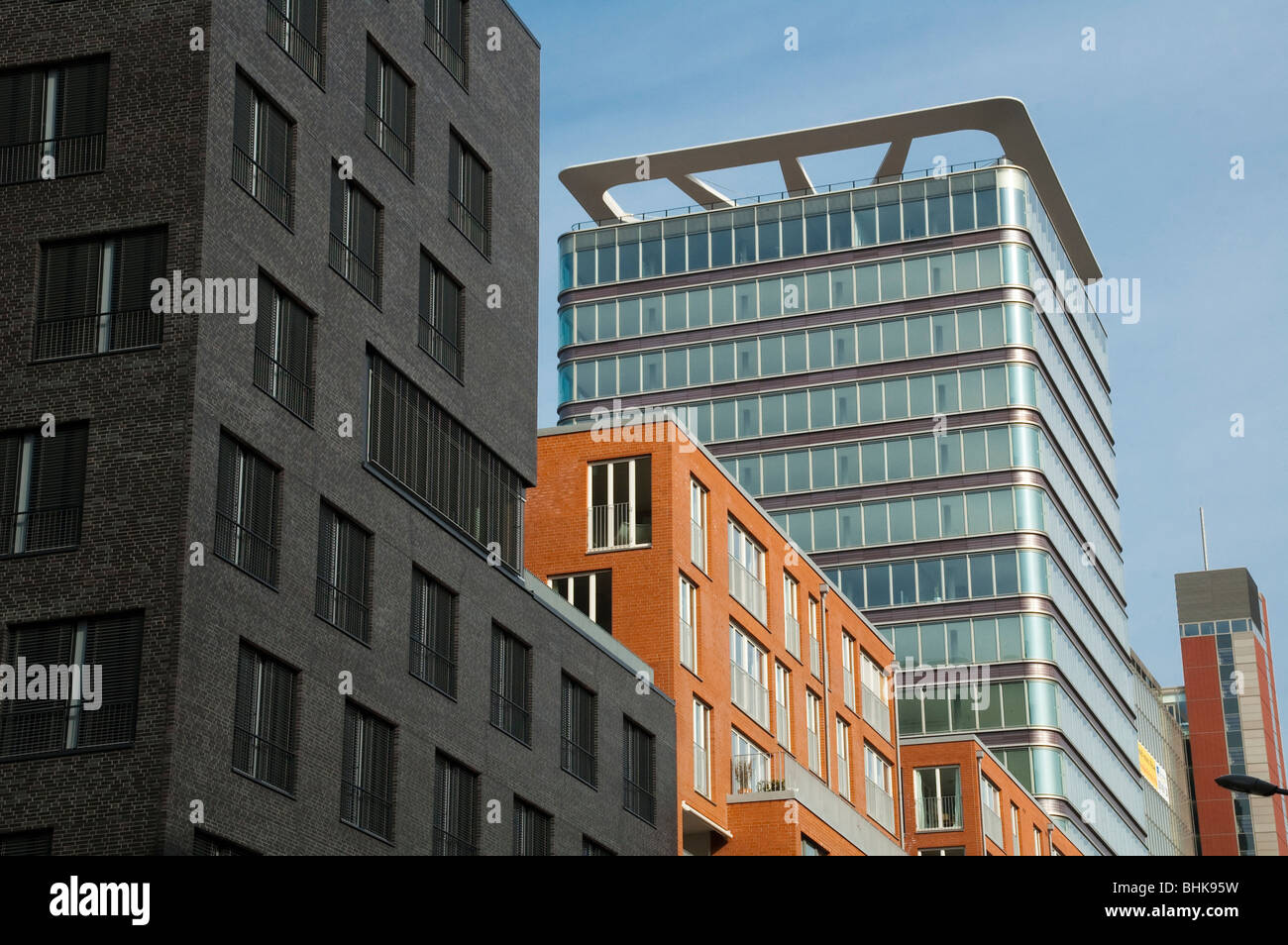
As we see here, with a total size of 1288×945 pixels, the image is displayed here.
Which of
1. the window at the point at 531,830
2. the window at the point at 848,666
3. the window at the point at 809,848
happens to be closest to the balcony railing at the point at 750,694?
the window at the point at 809,848

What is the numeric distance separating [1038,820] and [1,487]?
68.4 metres

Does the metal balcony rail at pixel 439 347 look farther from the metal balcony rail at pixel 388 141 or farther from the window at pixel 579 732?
the window at pixel 579 732

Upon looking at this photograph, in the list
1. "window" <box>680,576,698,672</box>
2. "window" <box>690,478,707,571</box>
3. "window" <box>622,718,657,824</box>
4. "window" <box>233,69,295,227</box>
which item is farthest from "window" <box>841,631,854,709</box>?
"window" <box>233,69,295,227</box>

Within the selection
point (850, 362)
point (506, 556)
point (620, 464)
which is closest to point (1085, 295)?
point (850, 362)

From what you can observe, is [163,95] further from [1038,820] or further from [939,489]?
[939,489]

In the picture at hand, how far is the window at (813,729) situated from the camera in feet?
217

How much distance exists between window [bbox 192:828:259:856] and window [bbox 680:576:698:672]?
893 inches

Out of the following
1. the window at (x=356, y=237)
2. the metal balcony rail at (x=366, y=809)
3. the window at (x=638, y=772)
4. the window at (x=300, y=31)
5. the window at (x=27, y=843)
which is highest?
the window at (x=300, y=31)

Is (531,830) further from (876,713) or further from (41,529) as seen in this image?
(876,713)

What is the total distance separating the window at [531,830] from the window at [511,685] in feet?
5.17

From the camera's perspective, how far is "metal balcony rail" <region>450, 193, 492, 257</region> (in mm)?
47375

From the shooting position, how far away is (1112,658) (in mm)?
122875

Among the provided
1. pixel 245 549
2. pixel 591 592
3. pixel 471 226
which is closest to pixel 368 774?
pixel 245 549

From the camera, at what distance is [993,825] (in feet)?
277
